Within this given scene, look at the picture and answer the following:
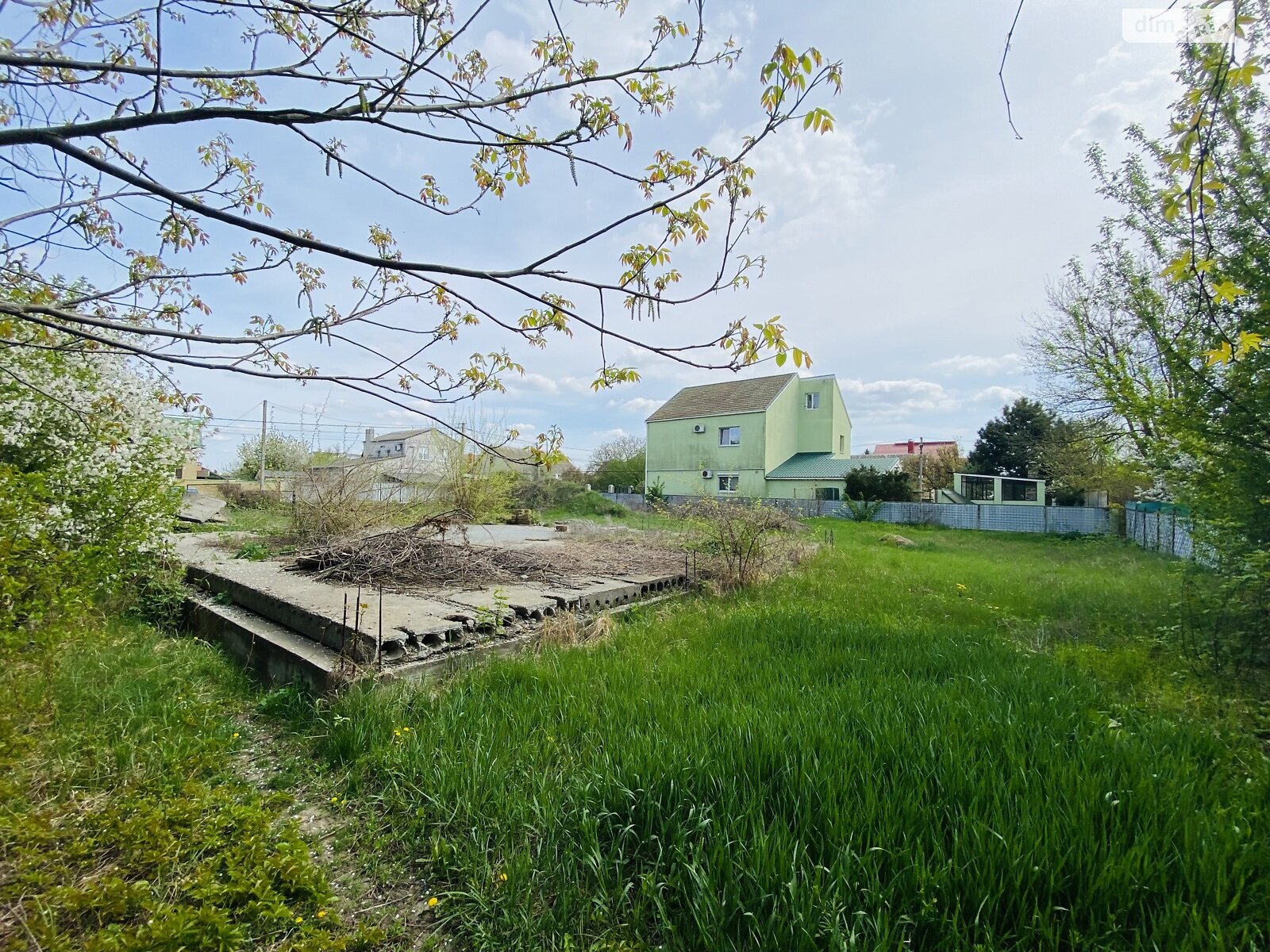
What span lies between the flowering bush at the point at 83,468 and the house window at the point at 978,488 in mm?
26956

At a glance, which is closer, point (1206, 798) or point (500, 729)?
point (1206, 798)

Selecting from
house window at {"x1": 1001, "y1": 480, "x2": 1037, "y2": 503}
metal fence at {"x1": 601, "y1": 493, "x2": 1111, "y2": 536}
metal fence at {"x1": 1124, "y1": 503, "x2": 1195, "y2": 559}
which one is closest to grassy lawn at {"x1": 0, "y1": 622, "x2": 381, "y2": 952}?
metal fence at {"x1": 1124, "y1": 503, "x2": 1195, "y2": 559}

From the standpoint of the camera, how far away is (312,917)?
68.3 inches

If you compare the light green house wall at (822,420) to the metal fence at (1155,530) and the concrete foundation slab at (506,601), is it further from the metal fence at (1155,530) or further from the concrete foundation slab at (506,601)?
the concrete foundation slab at (506,601)

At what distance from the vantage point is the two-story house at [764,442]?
975 inches

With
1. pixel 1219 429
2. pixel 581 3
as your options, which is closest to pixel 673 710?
pixel 581 3

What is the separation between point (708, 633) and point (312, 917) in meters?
3.31

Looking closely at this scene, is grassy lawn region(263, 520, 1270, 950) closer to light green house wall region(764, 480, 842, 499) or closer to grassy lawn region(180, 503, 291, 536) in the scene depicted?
grassy lawn region(180, 503, 291, 536)

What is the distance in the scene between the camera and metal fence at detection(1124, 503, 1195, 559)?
1141cm

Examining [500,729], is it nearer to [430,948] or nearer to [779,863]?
[430,948]

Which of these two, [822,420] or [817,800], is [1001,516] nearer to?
[822,420]

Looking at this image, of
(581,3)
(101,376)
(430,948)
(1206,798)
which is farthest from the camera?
(101,376)

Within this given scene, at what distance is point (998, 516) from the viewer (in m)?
19.7

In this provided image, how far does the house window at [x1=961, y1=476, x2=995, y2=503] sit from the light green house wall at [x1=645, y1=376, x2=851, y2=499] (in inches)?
231
